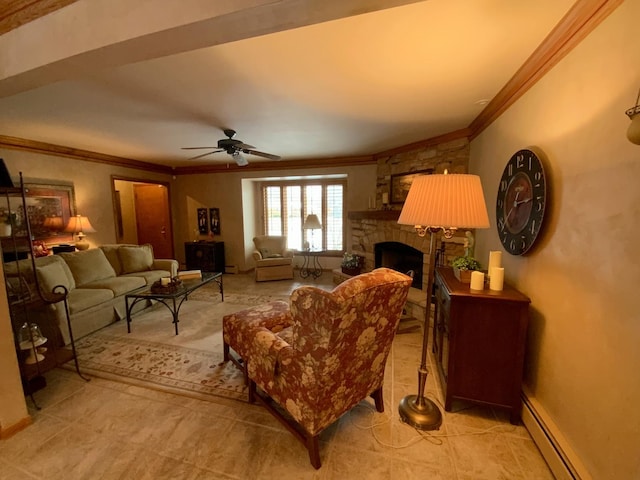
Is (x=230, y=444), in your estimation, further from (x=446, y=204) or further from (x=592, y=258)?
(x=592, y=258)

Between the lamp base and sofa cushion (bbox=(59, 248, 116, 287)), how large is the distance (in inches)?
158

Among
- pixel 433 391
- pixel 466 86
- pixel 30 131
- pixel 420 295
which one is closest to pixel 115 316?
pixel 30 131

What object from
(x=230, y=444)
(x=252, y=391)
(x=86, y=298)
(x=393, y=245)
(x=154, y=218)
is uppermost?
(x=154, y=218)

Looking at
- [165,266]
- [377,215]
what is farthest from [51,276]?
[377,215]

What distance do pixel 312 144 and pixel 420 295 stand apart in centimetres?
273

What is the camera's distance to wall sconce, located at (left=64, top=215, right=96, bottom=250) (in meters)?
4.20

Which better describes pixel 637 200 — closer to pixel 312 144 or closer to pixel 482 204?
pixel 482 204

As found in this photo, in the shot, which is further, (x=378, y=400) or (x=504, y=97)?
(x=504, y=97)

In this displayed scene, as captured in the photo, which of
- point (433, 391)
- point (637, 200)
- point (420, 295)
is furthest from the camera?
point (420, 295)

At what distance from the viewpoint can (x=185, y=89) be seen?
2.21 metres

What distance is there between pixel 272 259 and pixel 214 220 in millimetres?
1916

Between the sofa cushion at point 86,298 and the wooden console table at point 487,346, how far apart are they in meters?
3.65

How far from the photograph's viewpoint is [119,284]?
351 centimetres

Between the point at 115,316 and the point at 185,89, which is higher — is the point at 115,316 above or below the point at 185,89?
below
